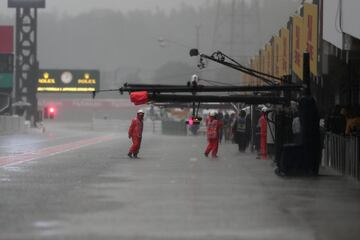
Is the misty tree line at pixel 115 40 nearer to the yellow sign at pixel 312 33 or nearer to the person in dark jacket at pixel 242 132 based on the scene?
the person in dark jacket at pixel 242 132

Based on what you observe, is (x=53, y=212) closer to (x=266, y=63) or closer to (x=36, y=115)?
(x=266, y=63)

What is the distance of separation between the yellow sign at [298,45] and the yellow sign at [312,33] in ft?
3.18

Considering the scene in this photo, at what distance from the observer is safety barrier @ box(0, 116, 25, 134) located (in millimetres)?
54531

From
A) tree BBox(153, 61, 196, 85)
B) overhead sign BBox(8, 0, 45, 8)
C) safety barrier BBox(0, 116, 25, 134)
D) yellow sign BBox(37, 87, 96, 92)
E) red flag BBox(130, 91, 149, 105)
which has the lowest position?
safety barrier BBox(0, 116, 25, 134)

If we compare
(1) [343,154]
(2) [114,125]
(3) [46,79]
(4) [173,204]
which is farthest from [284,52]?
(3) [46,79]

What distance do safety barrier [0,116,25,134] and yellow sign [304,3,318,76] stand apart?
34824mm

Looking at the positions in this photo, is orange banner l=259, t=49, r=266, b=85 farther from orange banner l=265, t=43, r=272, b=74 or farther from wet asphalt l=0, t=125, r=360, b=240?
wet asphalt l=0, t=125, r=360, b=240

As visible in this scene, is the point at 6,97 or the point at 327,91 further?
the point at 6,97

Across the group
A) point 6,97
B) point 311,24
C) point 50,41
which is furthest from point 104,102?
point 311,24

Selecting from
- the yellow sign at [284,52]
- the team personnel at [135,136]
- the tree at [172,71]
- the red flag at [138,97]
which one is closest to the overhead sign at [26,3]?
the yellow sign at [284,52]

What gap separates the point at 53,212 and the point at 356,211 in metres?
4.34

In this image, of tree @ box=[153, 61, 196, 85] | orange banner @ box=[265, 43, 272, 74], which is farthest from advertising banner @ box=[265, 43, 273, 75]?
tree @ box=[153, 61, 196, 85]

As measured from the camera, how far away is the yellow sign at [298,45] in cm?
2416

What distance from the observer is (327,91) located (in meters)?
30.8
